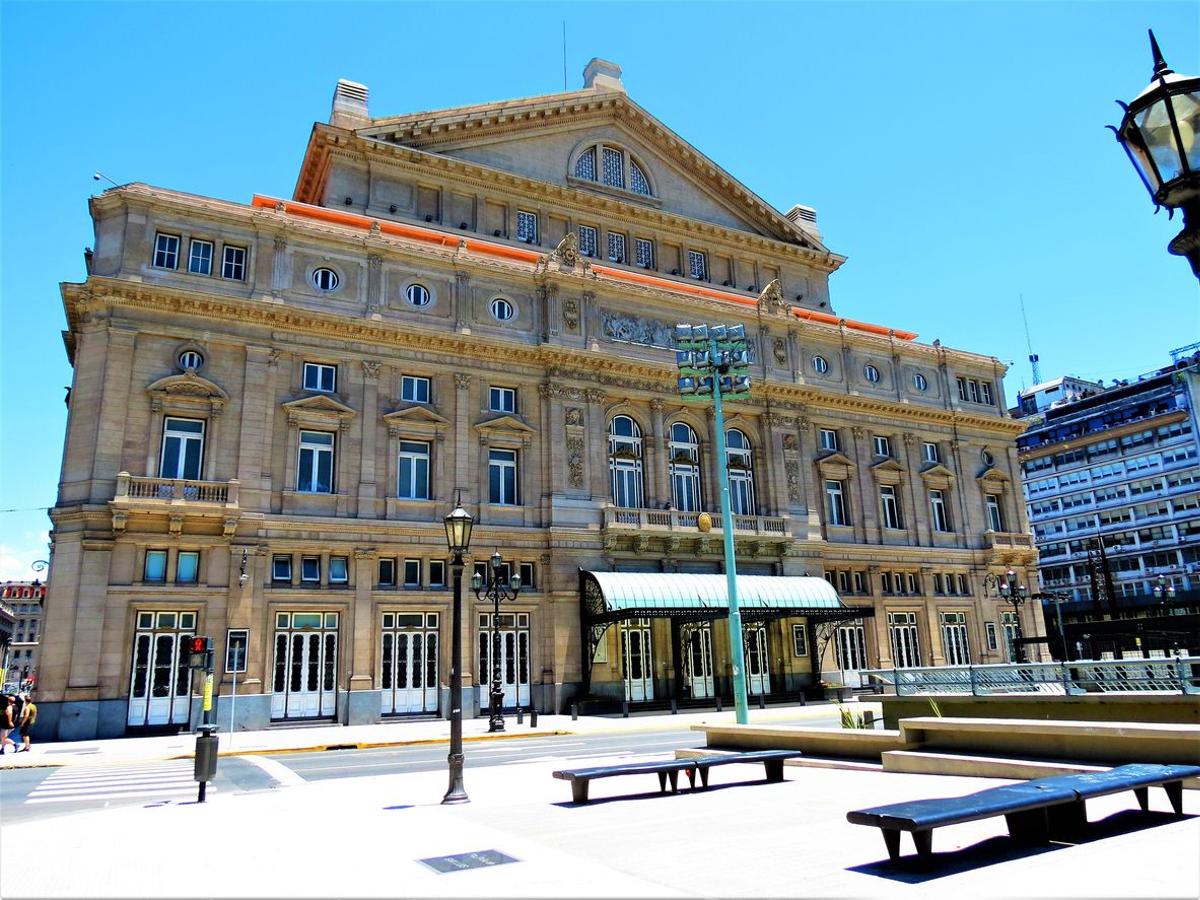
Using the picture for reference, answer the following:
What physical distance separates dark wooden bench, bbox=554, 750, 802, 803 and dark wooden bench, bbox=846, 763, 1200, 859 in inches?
178

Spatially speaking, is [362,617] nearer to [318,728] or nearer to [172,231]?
[318,728]

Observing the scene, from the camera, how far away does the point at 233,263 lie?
111 ft

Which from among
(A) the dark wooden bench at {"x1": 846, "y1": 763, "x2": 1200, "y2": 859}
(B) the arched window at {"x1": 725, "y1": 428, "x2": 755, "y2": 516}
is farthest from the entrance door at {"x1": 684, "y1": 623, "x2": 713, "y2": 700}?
(A) the dark wooden bench at {"x1": 846, "y1": 763, "x2": 1200, "y2": 859}

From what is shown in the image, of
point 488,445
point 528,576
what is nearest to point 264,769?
point 528,576

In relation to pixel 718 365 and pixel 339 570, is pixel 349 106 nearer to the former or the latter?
pixel 339 570

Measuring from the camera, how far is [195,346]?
3244cm

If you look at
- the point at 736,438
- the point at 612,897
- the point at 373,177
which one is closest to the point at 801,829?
the point at 612,897

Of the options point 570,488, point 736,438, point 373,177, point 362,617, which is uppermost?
point 373,177

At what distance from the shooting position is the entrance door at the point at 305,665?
31.2 meters

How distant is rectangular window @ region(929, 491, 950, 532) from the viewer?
4956 centimetres

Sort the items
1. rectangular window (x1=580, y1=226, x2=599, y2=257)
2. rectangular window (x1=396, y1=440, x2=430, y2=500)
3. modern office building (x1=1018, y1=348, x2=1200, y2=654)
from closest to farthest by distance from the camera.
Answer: rectangular window (x1=396, y1=440, x2=430, y2=500)
rectangular window (x1=580, y1=226, x2=599, y2=257)
modern office building (x1=1018, y1=348, x2=1200, y2=654)

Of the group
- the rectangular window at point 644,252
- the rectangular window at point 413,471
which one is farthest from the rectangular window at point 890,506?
the rectangular window at point 413,471

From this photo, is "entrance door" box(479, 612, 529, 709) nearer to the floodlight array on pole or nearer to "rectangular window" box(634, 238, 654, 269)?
the floodlight array on pole

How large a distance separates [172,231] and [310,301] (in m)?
5.60
